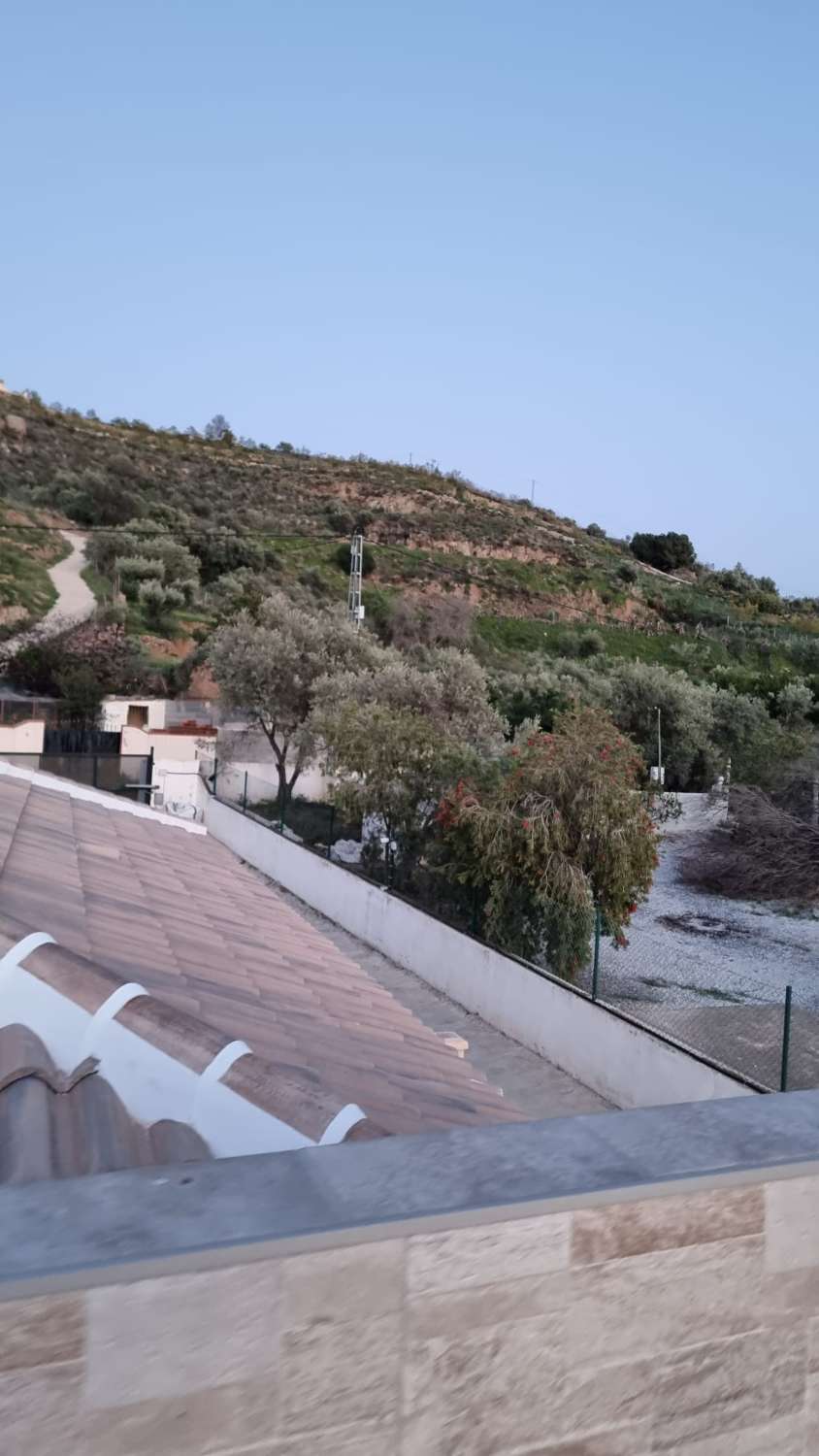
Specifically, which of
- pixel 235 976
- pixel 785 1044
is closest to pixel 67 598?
pixel 785 1044

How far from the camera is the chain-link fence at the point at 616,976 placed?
9.11 m

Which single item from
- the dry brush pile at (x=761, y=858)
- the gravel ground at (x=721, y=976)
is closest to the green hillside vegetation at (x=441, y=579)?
the dry brush pile at (x=761, y=858)

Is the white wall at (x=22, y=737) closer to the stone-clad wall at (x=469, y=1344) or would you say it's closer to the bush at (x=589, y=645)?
the stone-clad wall at (x=469, y=1344)

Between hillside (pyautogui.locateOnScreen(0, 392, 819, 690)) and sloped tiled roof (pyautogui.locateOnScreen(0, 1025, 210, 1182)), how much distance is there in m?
42.1

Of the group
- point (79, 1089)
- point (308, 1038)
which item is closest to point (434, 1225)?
point (79, 1089)

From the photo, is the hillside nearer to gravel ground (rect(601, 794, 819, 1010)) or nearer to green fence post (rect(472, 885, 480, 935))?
gravel ground (rect(601, 794, 819, 1010))

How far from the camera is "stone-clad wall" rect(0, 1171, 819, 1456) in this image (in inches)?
52.2

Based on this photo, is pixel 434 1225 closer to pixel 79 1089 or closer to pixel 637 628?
pixel 79 1089

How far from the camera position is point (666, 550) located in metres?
76.8

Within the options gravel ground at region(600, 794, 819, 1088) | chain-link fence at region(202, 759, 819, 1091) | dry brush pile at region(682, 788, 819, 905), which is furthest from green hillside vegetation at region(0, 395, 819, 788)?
chain-link fence at region(202, 759, 819, 1091)

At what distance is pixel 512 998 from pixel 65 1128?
9.57 metres

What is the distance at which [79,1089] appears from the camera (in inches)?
116

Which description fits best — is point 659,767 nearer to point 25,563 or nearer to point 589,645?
point 589,645

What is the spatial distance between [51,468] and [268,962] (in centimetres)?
5501
